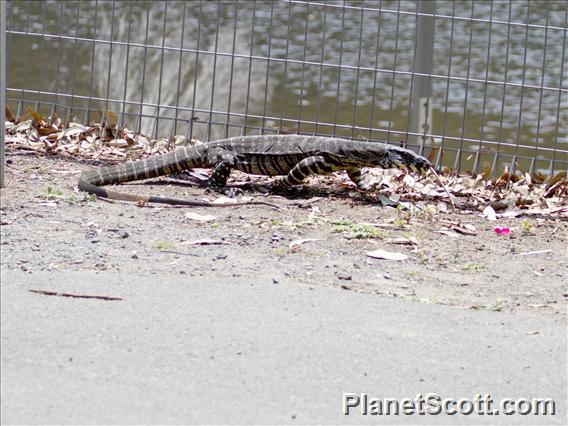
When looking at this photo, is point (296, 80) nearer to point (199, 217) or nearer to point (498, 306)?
point (199, 217)

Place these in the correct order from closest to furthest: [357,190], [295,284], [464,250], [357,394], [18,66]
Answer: [357,394], [295,284], [464,250], [357,190], [18,66]

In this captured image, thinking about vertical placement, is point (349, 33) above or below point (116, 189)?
above

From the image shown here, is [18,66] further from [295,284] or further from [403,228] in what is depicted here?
[295,284]

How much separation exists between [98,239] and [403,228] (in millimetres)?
2410

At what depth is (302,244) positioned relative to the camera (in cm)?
751

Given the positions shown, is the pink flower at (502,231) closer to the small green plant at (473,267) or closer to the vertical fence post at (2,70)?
the small green plant at (473,267)

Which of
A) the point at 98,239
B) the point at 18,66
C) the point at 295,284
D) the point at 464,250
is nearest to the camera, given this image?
the point at 295,284

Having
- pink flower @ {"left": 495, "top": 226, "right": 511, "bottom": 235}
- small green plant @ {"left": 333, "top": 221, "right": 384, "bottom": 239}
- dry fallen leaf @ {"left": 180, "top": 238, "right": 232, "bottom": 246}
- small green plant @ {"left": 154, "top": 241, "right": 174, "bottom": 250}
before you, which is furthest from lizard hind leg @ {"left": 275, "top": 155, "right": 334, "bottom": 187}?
small green plant @ {"left": 154, "top": 241, "right": 174, "bottom": 250}

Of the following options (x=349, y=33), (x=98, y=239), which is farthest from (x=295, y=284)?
(x=349, y=33)

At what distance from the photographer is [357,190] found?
9883 mm

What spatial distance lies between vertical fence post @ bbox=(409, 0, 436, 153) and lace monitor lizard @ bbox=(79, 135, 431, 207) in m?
0.81

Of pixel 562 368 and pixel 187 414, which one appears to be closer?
pixel 187 414

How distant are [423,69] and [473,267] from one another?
11.1 feet

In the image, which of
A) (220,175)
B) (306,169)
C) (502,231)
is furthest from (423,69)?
(502,231)
